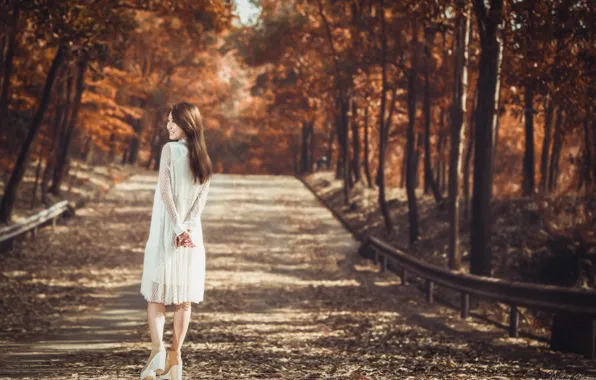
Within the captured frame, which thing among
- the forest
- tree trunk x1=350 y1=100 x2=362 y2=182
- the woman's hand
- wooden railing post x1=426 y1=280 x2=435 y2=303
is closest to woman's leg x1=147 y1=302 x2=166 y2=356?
the woman's hand

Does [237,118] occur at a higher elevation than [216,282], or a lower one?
higher

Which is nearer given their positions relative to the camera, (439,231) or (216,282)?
(216,282)

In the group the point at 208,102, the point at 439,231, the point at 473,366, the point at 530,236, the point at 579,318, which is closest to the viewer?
the point at 473,366

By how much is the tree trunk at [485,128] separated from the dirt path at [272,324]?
1198mm

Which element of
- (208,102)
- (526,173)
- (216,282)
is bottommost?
(216,282)

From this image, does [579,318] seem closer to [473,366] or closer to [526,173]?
[473,366]

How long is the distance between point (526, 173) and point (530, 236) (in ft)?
14.6

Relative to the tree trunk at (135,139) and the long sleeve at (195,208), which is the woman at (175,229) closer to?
the long sleeve at (195,208)

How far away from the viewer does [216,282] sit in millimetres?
16219

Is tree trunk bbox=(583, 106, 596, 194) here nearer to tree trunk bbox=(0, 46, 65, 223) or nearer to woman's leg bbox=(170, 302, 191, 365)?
tree trunk bbox=(0, 46, 65, 223)

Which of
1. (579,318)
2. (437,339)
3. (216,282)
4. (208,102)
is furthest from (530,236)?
(208,102)

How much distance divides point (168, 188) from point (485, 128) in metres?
8.01

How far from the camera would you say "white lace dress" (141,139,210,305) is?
22.2 ft

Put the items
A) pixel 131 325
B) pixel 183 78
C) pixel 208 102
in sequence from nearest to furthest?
1. pixel 131 325
2. pixel 183 78
3. pixel 208 102
